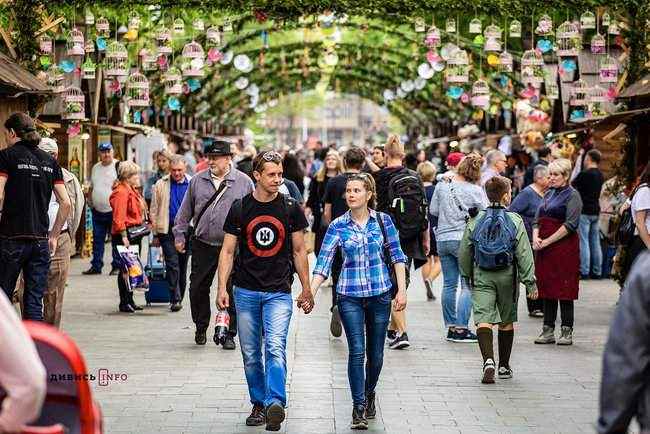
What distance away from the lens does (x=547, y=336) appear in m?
12.4

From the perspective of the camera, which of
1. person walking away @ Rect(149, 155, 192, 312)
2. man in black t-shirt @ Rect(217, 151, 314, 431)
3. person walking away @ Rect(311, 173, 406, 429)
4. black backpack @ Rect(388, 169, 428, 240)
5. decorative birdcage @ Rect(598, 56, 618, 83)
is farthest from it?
decorative birdcage @ Rect(598, 56, 618, 83)

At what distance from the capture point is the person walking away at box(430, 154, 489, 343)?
40.3 ft

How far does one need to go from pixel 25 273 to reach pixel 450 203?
4.23 meters

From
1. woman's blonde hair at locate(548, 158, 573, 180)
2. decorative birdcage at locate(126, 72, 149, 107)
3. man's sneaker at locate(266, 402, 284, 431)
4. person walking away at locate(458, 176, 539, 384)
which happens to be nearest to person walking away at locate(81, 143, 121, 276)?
decorative birdcage at locate(126, 72, 149, 107)

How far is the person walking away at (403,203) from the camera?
12320 millimetres

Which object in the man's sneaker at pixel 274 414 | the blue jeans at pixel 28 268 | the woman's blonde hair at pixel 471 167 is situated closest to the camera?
the man's sneaker at pixel 274 414

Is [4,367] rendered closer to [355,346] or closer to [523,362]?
[355,346]

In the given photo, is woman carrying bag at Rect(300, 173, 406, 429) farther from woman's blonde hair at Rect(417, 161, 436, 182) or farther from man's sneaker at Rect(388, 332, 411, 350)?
woman's blonde hair at Rect(417, 161, 436, 182)

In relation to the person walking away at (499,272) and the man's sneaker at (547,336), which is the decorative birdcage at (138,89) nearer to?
the man's sneaker at (547,336)

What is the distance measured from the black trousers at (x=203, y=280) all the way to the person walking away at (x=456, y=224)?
80.3 inches

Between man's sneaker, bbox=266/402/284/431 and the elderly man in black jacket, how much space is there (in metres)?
3.93

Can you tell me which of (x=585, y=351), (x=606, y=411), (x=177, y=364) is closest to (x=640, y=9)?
(x=585, y=351)

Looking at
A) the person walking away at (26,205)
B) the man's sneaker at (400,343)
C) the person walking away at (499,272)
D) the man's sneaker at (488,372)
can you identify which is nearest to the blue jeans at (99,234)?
the man's sneaker at (400,343)

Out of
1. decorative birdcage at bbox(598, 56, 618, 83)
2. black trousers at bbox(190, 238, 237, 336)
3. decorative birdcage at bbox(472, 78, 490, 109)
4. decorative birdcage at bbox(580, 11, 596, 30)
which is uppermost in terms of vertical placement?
decorative birdcage at bbox(580, 11, 596, 30)
